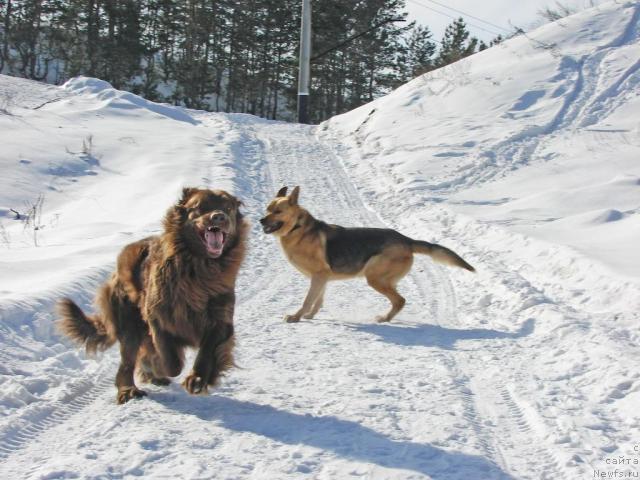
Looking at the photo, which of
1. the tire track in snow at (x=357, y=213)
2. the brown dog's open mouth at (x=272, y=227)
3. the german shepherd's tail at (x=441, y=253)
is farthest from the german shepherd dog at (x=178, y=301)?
the german shepherd's tail at (x=441, y=253)

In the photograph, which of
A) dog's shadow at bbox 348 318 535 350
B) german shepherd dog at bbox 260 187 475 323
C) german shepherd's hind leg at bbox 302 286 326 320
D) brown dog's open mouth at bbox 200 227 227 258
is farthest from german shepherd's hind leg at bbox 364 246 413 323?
brown dog's open mouth at bbox 200 227 227 258

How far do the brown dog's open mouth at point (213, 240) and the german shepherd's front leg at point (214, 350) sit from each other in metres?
0.34

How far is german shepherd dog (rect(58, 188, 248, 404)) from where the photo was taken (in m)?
4.42

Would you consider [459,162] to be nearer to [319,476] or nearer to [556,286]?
[556,286]

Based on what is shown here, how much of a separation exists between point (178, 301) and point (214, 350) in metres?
0.43

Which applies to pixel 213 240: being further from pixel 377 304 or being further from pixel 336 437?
pixel 377 304

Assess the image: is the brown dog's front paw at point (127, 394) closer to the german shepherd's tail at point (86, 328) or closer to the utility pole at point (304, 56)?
the german shepherd's tail at point (86, 328)

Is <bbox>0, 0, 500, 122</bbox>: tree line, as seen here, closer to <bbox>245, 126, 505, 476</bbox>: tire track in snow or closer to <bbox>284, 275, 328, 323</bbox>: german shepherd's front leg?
<bbox>245, 126, 505, 476</bbox>: tire track in snow

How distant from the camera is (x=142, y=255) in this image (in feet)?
16.0

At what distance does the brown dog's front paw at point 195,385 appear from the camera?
4.24 metres

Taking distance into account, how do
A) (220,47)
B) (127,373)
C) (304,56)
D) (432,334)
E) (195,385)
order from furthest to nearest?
1. (220,47)
2. (304,56)
3. (432,334)
4. (127,373)
5. (195,385)

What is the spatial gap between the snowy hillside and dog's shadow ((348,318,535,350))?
49 millimetres

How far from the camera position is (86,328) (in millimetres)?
4863

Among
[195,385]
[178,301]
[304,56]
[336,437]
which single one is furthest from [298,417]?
[304,56]
